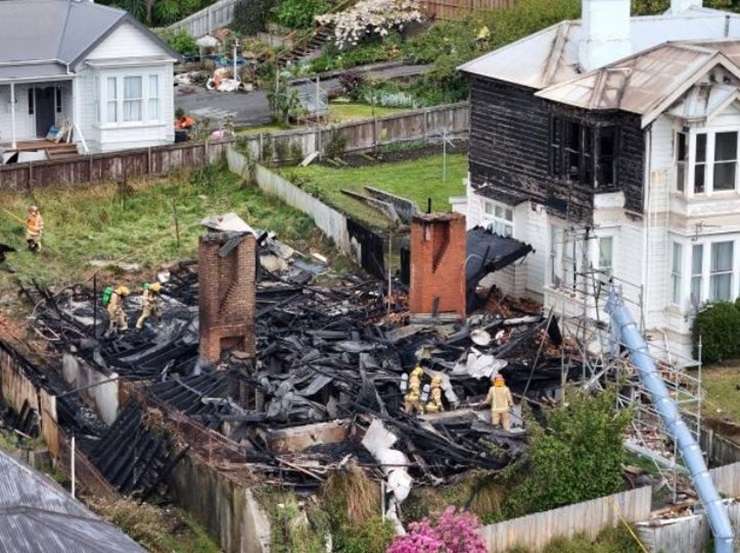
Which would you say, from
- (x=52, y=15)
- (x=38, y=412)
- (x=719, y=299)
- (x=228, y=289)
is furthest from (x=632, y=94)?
(x=52, y=15)

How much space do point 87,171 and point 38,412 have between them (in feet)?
54.8

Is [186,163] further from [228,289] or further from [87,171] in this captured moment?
[228,289]

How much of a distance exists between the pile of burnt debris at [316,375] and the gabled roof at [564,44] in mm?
4973

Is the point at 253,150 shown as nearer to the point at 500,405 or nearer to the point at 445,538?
the point at 500,405

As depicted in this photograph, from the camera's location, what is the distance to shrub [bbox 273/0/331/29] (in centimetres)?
7494

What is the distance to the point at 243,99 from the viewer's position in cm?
6825

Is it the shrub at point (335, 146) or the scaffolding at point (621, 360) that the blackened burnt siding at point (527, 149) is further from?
the shrub at point (335, 146)

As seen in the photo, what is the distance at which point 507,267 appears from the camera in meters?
48.9

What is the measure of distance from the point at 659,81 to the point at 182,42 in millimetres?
30993

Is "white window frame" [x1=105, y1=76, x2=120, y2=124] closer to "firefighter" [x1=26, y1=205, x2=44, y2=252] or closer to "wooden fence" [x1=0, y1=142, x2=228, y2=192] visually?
"wooden fence" [x1=0, y1=142, x2=228, y2=192]

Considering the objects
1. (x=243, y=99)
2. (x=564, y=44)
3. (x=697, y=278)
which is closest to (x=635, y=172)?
(x=697, y=278)

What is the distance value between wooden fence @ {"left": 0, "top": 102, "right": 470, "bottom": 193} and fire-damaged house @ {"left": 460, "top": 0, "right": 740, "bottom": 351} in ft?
43.2

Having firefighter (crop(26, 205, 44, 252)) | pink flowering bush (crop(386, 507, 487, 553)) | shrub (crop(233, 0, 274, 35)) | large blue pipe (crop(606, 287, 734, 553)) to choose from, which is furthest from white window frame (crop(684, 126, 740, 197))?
shrub (crop(233, 0, 274, 35))

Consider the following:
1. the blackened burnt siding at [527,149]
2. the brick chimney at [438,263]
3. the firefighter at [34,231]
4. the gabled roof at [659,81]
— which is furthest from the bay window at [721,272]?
the firefighter at [34,231]
